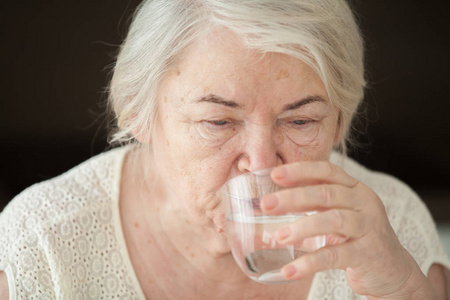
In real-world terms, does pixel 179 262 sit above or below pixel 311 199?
below

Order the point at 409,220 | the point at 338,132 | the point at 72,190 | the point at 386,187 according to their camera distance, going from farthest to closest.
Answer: the point at 386,187
the point at 409,220
the point at 72,190
the point at 338,132

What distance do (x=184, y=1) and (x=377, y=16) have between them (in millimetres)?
2687

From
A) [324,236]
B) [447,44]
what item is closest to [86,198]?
[324,236]

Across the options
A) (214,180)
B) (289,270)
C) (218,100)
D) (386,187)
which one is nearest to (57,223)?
(214,180)

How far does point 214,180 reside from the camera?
176 cm

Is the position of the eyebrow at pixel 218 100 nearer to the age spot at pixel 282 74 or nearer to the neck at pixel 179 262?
the age spot at pixel 282 74

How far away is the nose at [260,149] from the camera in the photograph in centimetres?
164

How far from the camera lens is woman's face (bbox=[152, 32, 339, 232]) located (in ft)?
5.50

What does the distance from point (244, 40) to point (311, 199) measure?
0.54m

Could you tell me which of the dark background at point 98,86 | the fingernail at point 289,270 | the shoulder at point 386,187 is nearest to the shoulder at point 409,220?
the shoulder at point 386,187

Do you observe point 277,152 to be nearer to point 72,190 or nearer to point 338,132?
point 338,132

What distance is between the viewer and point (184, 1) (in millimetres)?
1854

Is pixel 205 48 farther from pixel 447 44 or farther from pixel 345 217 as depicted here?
pixel 447 44

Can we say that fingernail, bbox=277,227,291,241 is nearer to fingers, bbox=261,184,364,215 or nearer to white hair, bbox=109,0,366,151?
fingers, bbox=261,184,364,215
